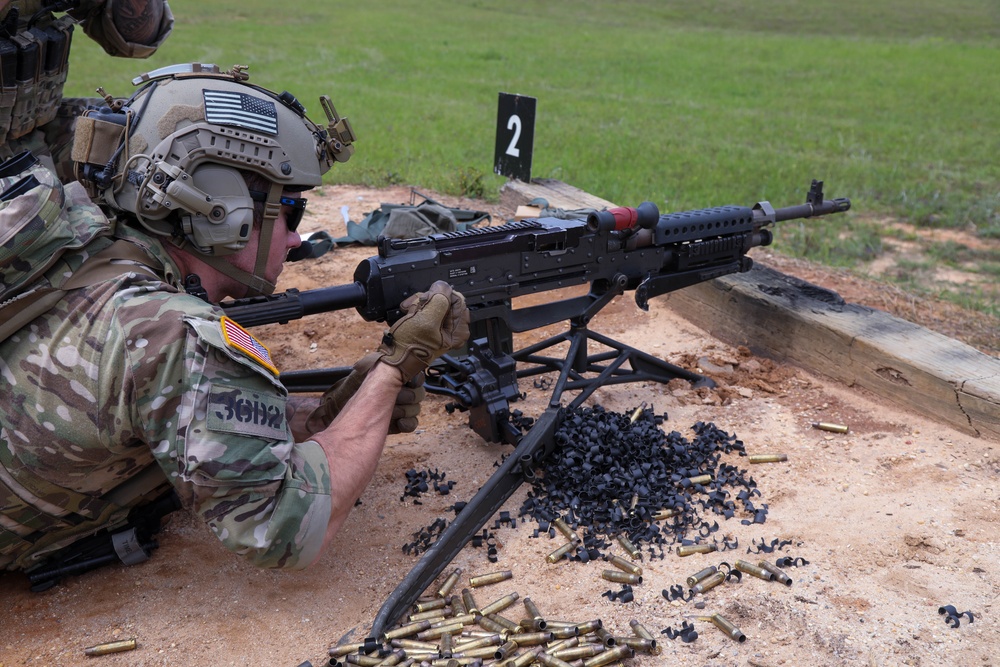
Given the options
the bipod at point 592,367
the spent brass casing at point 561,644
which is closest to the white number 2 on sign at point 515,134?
the bipod at point 592,367

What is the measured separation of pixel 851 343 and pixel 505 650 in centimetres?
324

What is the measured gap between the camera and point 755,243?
566cm

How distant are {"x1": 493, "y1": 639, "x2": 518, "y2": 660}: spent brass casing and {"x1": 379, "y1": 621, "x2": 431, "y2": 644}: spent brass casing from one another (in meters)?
0.36

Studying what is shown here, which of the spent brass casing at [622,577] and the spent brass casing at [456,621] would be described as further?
the spent brass casing at [622,577]

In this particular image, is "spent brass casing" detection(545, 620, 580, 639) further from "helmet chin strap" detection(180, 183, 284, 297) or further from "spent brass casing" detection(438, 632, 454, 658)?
"helmet chin strap" detection(180, 183, 284, 297)

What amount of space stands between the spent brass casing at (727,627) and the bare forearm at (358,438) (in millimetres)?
1513

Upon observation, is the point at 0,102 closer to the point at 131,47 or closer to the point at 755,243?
the point at 131,47

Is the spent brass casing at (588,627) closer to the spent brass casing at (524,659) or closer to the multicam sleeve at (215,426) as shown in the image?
the spent brass casing at (524,659)

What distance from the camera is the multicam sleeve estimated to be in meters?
3.04

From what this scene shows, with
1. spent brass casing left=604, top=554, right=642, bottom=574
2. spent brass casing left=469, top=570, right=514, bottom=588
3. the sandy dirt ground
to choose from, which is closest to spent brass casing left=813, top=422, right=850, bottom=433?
the sandy dirt ground

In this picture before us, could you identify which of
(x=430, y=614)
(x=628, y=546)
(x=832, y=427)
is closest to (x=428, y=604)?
(x=430, y=614)

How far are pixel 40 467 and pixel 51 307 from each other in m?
0.61

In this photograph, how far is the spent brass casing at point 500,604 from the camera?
3.69 metres

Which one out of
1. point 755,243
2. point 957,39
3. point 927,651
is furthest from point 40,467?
point 957,39
